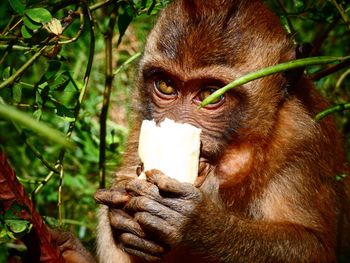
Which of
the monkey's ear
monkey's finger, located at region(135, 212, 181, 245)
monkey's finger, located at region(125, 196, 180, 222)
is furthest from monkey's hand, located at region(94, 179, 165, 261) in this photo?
the monkey's ear

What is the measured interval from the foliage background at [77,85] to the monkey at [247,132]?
416 millimetres

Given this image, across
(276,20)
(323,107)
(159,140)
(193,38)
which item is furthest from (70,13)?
(323,107)

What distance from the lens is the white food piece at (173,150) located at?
3400 mm

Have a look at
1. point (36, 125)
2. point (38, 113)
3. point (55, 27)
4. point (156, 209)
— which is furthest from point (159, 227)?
point (36, 125)

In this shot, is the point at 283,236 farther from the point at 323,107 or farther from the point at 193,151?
the point at 323,107

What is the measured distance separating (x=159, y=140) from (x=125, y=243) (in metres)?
0.65

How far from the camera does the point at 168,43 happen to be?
386cm

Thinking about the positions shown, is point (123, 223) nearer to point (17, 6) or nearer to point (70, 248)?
point (70, 248)

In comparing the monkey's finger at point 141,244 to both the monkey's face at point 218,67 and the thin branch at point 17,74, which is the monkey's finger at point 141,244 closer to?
the monkey's face at point 218,67

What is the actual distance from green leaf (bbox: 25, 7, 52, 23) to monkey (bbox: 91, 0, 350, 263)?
0.92 metres

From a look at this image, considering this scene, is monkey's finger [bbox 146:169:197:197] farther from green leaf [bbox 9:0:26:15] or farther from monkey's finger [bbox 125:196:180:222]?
green leaf [bbox 9:0:26:15]

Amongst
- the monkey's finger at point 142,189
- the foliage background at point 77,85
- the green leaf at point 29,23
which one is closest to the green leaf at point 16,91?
the foliage background at point 77,85

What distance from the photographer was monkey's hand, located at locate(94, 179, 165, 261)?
3246mm

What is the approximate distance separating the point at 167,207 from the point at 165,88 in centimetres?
105
